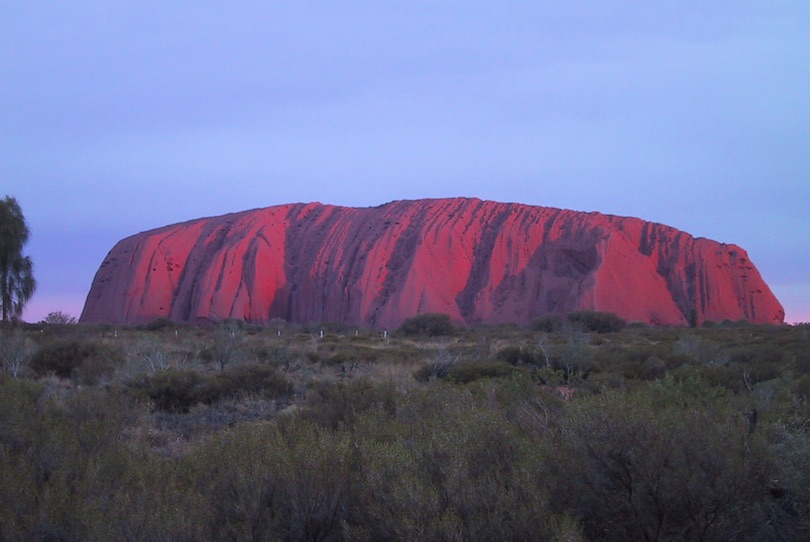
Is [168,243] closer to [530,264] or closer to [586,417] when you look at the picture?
[530,264]

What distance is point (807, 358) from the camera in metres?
15.0

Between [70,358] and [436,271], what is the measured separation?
40.5 meters

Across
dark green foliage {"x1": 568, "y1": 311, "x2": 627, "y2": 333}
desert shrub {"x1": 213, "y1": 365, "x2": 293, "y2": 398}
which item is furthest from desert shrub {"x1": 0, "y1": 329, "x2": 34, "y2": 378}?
dark green foliage {"x1": 568, "y1": 311, "x2": 627, "y2": 333}

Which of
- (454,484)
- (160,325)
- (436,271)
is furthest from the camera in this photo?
(436,271)

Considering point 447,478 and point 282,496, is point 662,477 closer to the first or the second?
point 447,478

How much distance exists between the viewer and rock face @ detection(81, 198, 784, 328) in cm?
5469

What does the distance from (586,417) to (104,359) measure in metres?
15.5

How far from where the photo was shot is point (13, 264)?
2800 cm

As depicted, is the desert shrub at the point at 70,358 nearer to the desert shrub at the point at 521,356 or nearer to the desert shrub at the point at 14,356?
the desert shrub at the point at 14,356

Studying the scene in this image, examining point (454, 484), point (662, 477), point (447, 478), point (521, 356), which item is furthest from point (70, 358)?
point (662, 477)

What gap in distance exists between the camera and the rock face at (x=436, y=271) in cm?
5469

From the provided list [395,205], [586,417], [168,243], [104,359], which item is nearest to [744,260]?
[395,205]

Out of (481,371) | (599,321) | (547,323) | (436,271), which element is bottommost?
(481,371)

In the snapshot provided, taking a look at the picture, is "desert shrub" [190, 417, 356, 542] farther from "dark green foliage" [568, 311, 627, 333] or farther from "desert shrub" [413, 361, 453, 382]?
"dark green foliage" [568, 311, 627, 333]
